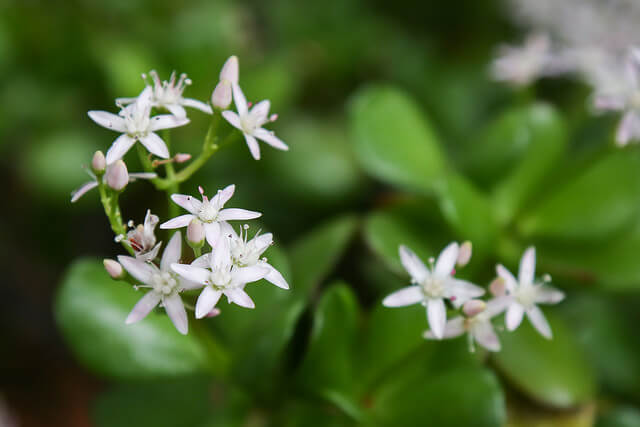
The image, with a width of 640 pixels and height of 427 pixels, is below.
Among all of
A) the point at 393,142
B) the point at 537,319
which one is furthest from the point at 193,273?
the point at 393,142

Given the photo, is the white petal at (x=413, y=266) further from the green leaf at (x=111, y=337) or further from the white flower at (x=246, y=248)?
the green leaf at (x=111, y=337)

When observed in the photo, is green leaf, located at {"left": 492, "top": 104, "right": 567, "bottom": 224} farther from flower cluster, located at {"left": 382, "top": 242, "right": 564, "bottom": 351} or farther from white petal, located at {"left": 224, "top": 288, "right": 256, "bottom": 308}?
white petal, located at {"left": 224, "top": 288, "right": 256, "bottom": 308}

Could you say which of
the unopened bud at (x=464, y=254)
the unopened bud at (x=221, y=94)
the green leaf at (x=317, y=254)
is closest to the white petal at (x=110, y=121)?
the unopened bud at (x=221, y=94)

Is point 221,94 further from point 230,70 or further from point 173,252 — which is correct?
point 173,252

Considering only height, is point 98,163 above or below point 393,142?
below

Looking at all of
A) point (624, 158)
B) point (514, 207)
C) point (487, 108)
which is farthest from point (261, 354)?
point (487, 108)

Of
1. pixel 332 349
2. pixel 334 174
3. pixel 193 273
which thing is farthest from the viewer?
pixel 334 174

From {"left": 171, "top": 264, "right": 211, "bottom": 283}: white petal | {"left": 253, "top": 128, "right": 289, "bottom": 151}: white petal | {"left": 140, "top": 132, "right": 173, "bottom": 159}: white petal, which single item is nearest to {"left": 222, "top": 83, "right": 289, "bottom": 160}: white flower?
{"left": 253, "top": 128, "right": 289, "bottom": 151}: white petal
